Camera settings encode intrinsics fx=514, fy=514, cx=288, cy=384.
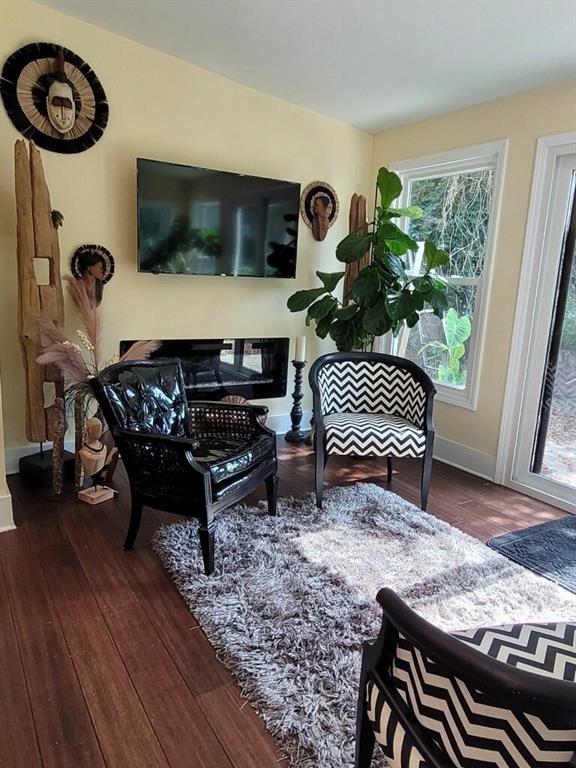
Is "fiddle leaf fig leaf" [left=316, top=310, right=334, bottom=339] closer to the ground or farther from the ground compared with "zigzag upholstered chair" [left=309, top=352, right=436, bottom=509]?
farther from the ground

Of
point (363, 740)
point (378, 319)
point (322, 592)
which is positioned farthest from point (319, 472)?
point (363, 740)

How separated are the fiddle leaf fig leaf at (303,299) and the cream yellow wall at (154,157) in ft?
1.12

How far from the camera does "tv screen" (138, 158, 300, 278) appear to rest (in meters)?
3.27

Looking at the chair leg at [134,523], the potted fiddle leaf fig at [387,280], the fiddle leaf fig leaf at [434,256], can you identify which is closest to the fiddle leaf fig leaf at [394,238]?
the potted fiddle leaf fig at [387,280]

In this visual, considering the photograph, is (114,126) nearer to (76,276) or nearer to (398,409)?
(76,276)

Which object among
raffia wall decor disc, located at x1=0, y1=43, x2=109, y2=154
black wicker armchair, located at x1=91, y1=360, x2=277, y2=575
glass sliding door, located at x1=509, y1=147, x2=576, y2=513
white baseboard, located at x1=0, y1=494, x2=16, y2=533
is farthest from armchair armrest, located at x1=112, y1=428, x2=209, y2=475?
glass sliding door, located at x1=509, y1=147, x2=576, y2=513

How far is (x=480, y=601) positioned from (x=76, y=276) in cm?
286

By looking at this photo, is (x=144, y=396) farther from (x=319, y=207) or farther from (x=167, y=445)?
(x=319, y=207)

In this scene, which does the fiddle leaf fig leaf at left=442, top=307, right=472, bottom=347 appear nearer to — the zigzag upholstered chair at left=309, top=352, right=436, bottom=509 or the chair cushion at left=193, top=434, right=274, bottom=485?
the zigzag upholstered chair at left=309, top=352, right=436, bottom=509

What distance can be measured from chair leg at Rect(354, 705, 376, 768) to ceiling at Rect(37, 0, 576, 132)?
2.80 metres

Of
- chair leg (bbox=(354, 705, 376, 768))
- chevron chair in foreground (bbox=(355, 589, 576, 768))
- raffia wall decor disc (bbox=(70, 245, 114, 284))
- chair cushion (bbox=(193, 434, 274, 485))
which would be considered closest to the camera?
chevron chair in foreground (bbox=(355, 589, 576, 768))

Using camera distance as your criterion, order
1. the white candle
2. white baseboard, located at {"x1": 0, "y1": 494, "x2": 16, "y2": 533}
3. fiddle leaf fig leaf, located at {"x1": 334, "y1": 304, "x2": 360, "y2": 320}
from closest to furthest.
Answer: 1. white baseboard, located at {"x1": 0, "y1": 494, "x2": 16, "y2": 533}
2. fiddle leaf fig leaf, located at {"x1": 334, "y1": 304, "x2": 360, "y2": 320}
3. the white candle

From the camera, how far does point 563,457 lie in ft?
10.5

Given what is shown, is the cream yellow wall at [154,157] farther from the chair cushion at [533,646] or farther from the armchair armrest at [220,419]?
the chair cushion at [533,646]
